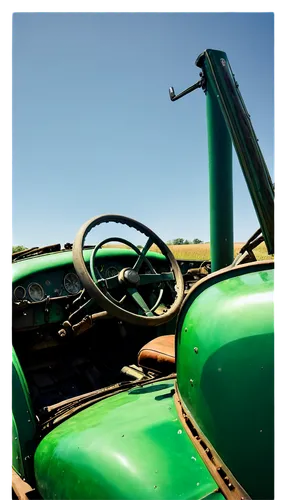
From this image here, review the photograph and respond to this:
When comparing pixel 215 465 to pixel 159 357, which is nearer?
pixel 215 465

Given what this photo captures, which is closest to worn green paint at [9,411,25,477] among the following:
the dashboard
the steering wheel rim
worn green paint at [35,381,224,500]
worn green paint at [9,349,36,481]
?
worn green paint at [9,349,36,481]

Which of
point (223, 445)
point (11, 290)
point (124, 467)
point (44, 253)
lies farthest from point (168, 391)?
point (44, 253)

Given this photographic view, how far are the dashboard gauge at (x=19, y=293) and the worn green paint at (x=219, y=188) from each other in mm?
1463

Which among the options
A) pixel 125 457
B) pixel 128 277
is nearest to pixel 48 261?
pixel 128 277

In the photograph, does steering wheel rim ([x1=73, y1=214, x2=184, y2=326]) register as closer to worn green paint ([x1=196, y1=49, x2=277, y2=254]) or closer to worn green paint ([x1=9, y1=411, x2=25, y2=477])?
worn green paint ([x1=9, y1=411, x2=25, y2=477])

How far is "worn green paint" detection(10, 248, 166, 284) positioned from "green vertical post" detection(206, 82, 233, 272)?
119cm

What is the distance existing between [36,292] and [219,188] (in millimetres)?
1625

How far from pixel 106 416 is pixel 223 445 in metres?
0.82

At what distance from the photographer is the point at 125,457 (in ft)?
5.03

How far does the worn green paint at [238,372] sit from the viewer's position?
122cm

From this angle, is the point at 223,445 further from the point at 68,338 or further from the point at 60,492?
the point at 68,338

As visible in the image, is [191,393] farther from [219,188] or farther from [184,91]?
[184,91]

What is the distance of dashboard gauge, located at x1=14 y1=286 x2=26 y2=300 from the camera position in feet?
10.1

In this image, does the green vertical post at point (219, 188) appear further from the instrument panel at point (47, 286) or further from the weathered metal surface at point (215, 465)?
the weathered metal surface at point (215, 465)
